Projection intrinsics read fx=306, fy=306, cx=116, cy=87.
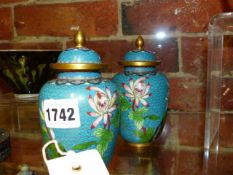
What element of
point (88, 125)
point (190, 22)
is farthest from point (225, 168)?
point (190, 22)

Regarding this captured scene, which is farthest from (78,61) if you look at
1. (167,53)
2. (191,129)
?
(167,53)

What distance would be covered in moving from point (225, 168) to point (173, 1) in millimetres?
490

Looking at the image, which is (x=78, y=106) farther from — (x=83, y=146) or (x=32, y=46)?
(x=32, y=46)

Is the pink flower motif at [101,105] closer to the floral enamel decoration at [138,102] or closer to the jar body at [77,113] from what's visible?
the jar body at [77,113]

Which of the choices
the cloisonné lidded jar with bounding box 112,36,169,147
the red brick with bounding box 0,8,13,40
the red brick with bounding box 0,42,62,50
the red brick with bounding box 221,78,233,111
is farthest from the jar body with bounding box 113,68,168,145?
the red brick with bounding box 0,8,13,40

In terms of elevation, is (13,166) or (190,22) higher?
(190,22)

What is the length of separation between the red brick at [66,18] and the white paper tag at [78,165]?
54 cm

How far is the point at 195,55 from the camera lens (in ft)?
2.58

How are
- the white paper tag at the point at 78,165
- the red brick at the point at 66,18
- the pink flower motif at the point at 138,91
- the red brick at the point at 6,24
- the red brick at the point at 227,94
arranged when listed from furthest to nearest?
1. the red brick at the point at 6,24
2. the red brick at the point at 66,18
3. the red brick at the point at 227,94
4. the pink flower motif at the point at 138,91
5. the white paper tag at the point at 78,165

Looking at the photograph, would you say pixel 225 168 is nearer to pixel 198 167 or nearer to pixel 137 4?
pixel 198 167

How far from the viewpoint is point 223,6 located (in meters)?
0.75

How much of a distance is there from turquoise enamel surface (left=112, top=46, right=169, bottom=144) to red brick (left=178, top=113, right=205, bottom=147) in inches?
2.6

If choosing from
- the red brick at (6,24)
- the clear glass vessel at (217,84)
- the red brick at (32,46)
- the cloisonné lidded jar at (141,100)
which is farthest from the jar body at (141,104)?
the red brick at (6,24)

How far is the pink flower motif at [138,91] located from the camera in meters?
0.51
